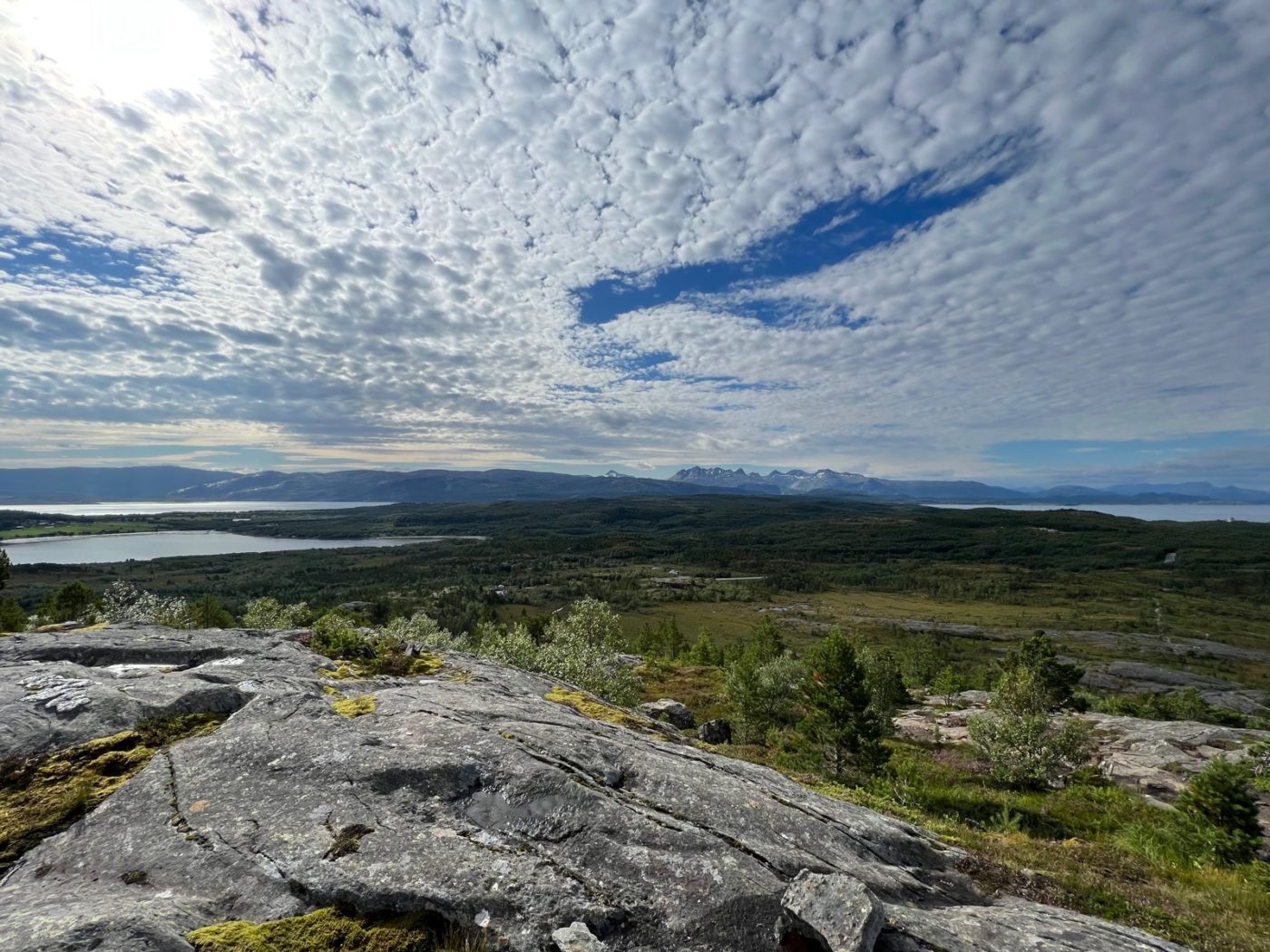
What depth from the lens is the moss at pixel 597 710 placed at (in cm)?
1759

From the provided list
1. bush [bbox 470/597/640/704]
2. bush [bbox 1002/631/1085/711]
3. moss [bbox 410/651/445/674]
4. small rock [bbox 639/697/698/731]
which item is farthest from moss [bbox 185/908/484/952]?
bush [bbox 1002/631/1085/711]

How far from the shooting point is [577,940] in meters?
7.24

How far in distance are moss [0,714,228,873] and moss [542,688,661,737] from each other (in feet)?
33.6

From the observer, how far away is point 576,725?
1431cm

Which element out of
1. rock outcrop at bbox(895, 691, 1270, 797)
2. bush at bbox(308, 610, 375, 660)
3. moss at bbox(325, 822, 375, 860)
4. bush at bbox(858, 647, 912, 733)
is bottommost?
bush at bbox(858, 647, 912, 733)

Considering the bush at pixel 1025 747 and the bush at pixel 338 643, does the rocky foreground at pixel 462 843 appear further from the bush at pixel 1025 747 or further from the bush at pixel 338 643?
the bush at pixel 1025 747

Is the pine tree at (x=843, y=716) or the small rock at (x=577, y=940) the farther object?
the pine tree at (x=843, y=716)

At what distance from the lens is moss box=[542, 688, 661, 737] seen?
17.6 meters

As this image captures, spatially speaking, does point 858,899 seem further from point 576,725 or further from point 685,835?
point 576,725

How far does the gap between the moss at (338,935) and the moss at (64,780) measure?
4761 millimetres

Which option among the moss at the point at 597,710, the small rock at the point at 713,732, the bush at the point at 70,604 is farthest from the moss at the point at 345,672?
the bush at the point at 70,604

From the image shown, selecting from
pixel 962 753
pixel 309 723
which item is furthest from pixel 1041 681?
pixel 309 723

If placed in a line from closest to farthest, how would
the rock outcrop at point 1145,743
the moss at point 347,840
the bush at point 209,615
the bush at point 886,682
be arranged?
the moss at point 347,840 → the rock outcrop at point 1145,743 → the bush at point 886,682 → the bush at point 209,615

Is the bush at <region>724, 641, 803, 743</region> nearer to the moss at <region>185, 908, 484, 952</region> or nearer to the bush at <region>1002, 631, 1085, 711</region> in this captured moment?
the bush at <region>1002, 631, 1085, 711</region>
